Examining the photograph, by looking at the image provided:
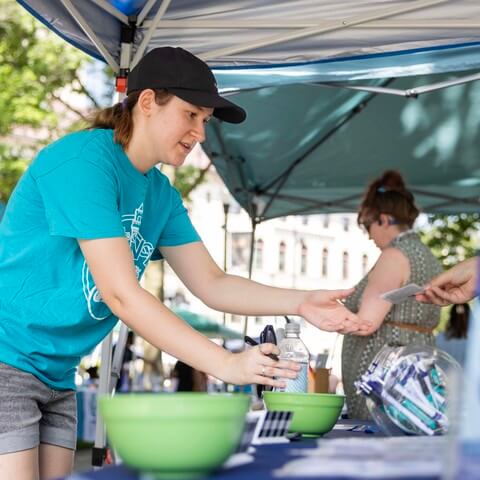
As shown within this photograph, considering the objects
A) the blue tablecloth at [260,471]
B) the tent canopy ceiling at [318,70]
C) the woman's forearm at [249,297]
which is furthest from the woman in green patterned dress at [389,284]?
the blue tablecloth at [260,471]

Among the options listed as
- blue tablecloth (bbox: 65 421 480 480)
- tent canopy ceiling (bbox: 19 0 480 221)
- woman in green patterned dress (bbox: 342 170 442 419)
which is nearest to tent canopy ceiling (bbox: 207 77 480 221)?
tent canopy ceiling (bbox: 19 0 480 221)

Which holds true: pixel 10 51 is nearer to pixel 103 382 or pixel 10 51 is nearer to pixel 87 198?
pixel 103 382

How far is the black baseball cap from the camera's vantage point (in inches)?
78.8

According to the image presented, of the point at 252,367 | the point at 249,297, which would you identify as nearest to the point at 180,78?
the point at 249,297

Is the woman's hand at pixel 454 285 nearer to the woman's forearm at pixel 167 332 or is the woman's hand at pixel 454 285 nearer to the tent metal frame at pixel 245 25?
the woman's forearm at pixel 167 332

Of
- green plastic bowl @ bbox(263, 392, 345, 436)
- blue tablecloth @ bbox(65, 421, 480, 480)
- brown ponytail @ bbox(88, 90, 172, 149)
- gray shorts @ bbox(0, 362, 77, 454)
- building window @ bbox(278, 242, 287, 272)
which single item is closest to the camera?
blue tablecloth @ bbox(65, 421, 480, 480)

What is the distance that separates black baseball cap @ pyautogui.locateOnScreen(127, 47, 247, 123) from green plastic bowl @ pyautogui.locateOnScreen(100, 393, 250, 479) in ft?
3.36

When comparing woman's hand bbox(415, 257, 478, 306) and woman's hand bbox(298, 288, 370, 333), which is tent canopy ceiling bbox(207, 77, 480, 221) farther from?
woman's hand bbox(298, 288, 370, 333)

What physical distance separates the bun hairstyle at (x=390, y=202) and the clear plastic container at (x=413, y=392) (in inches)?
83.9

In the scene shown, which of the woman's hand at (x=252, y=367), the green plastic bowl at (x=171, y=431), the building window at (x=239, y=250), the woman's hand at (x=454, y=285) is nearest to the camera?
the green plastic bowl at (x=171, y=431)

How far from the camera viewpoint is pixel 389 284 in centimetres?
337

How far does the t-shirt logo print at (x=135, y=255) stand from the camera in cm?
196

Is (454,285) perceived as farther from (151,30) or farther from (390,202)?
(151,30)

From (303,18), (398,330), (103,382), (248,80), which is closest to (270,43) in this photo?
Result: (303,18)
